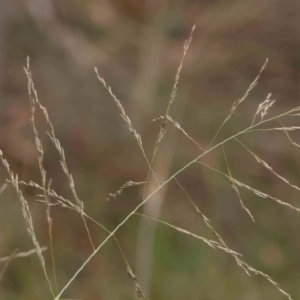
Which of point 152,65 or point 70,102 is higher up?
point 152,65

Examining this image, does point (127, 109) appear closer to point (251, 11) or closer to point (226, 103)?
point (226, 103)

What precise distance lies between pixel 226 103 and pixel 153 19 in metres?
0.33

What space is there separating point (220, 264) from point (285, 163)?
349mm

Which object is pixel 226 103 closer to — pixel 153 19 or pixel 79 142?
pixel 153 19

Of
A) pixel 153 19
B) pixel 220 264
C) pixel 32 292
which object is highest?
pixel 153 19

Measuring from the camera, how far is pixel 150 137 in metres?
1.24

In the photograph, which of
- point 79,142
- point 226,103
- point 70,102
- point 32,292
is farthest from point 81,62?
point 32,292

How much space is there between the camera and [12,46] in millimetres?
1270

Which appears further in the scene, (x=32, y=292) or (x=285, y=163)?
(x=285, y=163)

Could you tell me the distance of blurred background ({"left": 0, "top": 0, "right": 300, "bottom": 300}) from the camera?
1.17 m

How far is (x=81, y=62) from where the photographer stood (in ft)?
4.17

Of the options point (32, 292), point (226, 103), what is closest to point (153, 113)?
point (226, 103)

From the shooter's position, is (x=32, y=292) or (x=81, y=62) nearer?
(x=32, y=292)

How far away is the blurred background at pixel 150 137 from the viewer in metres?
1.17
